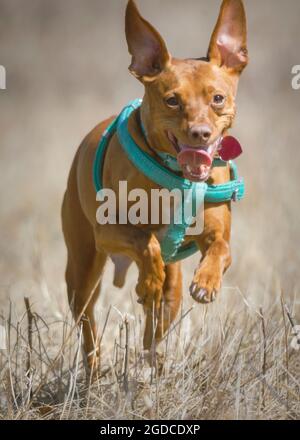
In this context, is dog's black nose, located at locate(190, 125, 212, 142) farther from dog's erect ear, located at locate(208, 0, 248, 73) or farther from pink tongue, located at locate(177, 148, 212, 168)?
dog's erect ear, located at locate(208, 0, 248, 73)

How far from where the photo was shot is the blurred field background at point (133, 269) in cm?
514

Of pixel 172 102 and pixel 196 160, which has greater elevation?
pixel 172 102

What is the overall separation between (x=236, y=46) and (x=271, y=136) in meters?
5.57

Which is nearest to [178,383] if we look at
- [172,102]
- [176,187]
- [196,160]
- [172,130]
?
[176,187]

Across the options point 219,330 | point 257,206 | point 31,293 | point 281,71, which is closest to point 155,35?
point 219,330

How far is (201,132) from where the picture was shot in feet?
16.1

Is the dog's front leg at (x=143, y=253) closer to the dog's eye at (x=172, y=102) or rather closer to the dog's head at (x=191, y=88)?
the dog's head at (x=191, y=88)

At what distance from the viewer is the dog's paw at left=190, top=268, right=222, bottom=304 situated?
494 cm

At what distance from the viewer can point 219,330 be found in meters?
5.59

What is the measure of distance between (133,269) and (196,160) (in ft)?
16.1

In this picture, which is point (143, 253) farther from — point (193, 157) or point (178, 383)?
point (178, 383)

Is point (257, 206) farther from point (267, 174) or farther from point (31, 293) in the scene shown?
point (31, 293)

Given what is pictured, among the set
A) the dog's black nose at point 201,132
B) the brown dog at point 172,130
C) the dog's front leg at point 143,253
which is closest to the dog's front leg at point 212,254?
the brown dog at point 172,130

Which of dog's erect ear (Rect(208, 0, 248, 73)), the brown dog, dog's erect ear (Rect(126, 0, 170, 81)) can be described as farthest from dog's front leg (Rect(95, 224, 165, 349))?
dog's erect ear (Rect(208, 0, 248, 73))
